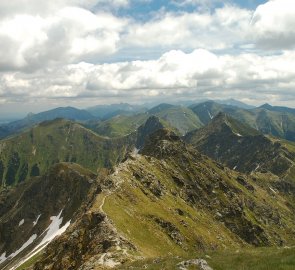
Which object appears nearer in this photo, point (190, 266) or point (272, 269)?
point (272, 269)

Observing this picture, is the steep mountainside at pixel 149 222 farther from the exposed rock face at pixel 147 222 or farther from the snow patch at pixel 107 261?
the snow patch at pixel 107 261

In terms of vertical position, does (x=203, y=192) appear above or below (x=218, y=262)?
below

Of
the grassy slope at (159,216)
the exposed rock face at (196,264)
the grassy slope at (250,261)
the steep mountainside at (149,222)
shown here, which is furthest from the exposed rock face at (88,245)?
the exposed rock face at (196,264)

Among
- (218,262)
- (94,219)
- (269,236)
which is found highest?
(218,262)

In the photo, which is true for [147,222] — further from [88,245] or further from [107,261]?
[107,261]

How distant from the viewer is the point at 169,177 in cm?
17575

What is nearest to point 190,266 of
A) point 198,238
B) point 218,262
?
point 218,262

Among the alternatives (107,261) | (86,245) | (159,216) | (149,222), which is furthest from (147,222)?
(107,261)

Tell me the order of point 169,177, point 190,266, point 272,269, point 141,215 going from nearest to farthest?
point 272,269
point 190,266
point 141,215
point 169,177

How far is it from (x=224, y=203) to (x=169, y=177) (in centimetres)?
3421

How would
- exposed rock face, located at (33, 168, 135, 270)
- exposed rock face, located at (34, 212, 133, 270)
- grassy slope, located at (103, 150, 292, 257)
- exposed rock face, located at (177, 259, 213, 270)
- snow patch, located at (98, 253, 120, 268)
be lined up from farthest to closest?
1. grassy slope, located at (103, 150, 292, 257)
2. exposed rock face, located at (34, 212, 133, 270)
3. exposed rock face, located at (33, 168, 135, 270)
4. snow patch, located at (98, 253, 120, 268)
5. exposed rock face, located at (177, 259, 213, 270)

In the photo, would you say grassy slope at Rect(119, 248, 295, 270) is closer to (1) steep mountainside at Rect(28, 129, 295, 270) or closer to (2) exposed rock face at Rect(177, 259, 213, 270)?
(2) exposed rock face at Rect(177, 259, 213, 270)

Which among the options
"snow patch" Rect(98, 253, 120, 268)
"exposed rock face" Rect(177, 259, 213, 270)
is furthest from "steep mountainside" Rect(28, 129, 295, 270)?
"exposed rock face" Rect(177, 259, 213, 270)

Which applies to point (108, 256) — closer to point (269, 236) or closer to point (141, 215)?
point (141, 215)
